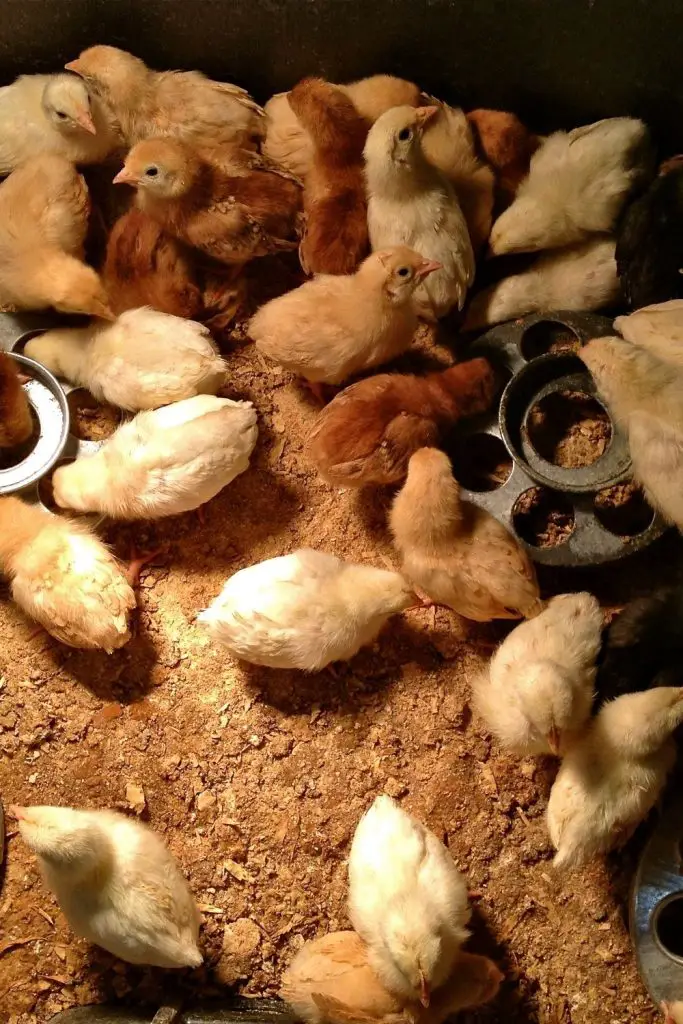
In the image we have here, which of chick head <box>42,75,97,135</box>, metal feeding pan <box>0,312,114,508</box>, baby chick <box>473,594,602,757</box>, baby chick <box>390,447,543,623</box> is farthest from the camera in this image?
metal feeding pan <box>0,312,114,508</box>

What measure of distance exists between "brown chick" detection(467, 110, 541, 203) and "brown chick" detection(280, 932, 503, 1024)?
183 cm

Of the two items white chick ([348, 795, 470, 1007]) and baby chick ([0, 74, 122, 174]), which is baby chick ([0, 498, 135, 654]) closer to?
white chick ([348, 795, 470, 1007])

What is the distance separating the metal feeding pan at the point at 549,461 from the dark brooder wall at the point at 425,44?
55 cm

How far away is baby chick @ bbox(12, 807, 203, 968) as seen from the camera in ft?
5.58

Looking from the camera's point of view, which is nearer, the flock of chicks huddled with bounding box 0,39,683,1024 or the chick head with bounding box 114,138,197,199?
the flock of chicks huddled with bounding box 0,39,683,1024

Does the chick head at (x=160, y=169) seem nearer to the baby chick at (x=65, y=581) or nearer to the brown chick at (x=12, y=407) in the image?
the brown chick at (x=12, y=407)

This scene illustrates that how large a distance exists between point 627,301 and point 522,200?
363mm

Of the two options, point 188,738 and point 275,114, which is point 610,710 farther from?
point 275,114

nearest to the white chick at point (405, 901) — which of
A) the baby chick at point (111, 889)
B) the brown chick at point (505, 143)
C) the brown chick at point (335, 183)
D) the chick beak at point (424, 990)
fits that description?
the chick beak at point (424, 990)

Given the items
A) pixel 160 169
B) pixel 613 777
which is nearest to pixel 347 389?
pixel 160 169

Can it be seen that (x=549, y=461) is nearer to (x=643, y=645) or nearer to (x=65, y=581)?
(x=643, y=645)

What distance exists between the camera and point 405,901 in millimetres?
1691

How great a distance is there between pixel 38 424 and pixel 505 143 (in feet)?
4.48

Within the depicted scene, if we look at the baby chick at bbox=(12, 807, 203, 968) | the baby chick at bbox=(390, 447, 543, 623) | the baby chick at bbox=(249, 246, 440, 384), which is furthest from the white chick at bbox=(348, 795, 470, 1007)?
the baby chick at bbox=(249, 246, 440, 384)
